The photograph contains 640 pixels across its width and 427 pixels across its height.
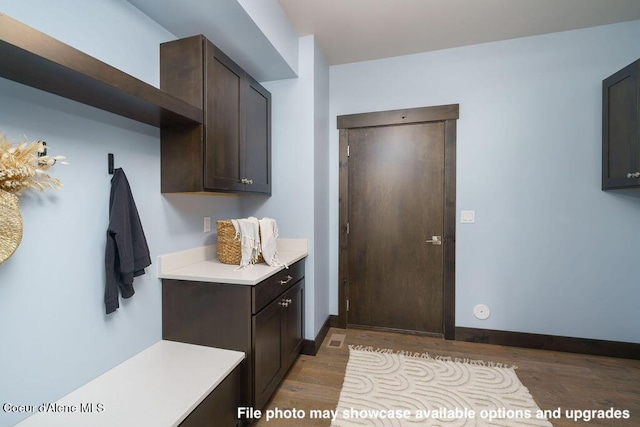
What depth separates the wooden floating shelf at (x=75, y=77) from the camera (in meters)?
0.83

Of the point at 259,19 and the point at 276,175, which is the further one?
the point at 276,175

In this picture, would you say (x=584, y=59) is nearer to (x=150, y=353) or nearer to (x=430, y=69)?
(x=430, y=69)

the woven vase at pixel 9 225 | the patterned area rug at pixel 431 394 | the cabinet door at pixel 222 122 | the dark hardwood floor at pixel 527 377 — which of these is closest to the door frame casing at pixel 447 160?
the dark hardwood floor at pixel 527 377

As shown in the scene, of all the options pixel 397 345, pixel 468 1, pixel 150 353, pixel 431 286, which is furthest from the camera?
pixel 431 286

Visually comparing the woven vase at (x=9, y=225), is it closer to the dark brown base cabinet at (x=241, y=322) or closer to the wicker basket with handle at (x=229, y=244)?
the dark brown base cabinet at (x=241, y=322)

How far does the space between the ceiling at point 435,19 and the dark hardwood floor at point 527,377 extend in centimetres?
277

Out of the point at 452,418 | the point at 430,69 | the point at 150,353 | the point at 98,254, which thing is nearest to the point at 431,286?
the point at 452,418

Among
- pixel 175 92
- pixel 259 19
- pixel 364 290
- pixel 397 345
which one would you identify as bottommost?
pixel 397 345

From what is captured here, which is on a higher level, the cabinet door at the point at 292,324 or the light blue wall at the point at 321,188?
the light blue wall at the point at 321,188

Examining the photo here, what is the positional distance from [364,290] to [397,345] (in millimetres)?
593

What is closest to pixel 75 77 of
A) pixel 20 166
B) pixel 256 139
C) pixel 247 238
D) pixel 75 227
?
pixel 20 166

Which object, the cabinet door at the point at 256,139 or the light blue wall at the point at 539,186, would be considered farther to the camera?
the light blue wall at the point at 539,186

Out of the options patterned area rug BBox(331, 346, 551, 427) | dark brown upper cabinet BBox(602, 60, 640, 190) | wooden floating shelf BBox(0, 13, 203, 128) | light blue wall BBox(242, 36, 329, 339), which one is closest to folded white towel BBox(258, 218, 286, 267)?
light blue wall BBox(242, 36, 329, 339)

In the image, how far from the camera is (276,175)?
97.9 inches
